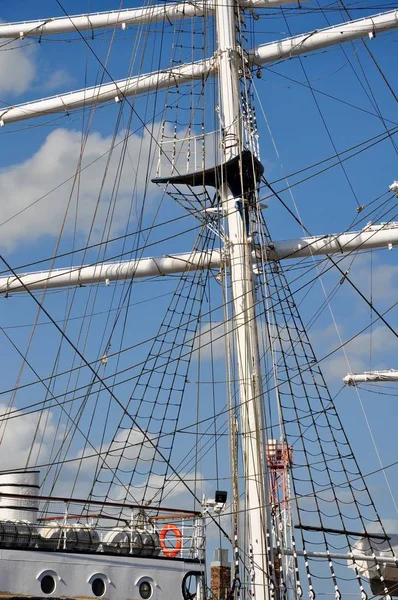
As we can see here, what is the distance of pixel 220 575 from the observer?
21.2 m

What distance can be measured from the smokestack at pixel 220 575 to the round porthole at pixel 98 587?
406 cm

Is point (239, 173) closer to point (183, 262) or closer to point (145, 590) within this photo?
point (183, 262)

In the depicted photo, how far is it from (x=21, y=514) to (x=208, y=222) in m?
8.66

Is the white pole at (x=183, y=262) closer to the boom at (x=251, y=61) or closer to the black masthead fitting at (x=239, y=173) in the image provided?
the black masthead fitting at (x=239, y=173)

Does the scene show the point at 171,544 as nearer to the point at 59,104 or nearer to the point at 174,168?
the point at 174,168

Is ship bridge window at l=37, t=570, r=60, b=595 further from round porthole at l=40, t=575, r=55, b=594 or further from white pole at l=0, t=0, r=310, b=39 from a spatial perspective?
white pole at l=0, t=0, r=310, b=39

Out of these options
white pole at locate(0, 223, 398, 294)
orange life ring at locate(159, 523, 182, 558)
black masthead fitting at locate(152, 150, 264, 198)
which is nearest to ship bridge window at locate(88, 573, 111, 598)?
orange life ring at locate(159, 523, 182, 558)

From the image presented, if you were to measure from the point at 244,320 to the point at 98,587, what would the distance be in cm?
674

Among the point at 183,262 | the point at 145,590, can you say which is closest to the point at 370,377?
the point at 183,262

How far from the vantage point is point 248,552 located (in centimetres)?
1934

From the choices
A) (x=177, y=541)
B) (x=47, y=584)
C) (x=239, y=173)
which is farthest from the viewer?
(x=239, y=173)

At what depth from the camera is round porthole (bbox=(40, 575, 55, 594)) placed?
16984 millimetres

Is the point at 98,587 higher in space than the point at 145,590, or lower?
lower

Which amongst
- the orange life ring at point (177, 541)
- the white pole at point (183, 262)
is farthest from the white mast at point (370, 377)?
the orange life ring at point (177, 541)
